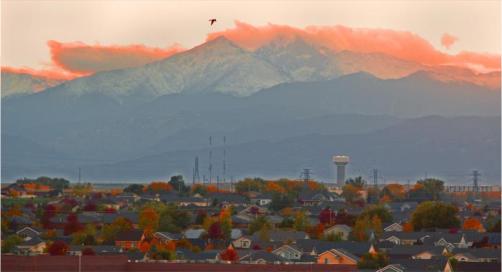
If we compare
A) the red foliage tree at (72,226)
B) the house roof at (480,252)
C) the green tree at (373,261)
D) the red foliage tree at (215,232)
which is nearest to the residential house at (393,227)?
the red foliage tree at (215,232)

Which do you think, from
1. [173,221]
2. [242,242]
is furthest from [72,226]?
[242,242]

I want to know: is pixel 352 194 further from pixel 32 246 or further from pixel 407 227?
pixel 32 246

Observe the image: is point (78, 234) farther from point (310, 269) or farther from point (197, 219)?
point (310, 269)

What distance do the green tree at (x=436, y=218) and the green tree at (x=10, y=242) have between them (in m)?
26.8

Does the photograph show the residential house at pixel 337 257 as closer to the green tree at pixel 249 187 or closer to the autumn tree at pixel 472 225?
the autumn tree at pixel 472 225

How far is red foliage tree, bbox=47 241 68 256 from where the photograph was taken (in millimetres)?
74475

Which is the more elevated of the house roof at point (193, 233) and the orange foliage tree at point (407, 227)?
the orange foliage tree at point (407, 227)

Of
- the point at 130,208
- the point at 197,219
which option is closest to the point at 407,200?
→ the point at 130,208

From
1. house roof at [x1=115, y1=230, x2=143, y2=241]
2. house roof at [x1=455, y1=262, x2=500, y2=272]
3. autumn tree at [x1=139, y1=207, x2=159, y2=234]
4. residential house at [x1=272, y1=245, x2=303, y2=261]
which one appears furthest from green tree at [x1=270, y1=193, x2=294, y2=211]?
house roof at [x1=455, y1=262, x2=500, y2=272]

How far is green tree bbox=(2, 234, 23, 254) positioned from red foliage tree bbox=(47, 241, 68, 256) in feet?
6.07

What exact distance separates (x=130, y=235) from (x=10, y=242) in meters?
9.62

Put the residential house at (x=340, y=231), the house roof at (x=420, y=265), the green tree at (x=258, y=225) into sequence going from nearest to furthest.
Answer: the house roof at (x=420, y=265) < the residential house at (x=340, y=231) < the green tree at (x=258, y=225)

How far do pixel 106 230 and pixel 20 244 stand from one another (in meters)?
10.9

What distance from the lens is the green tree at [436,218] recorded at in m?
104
